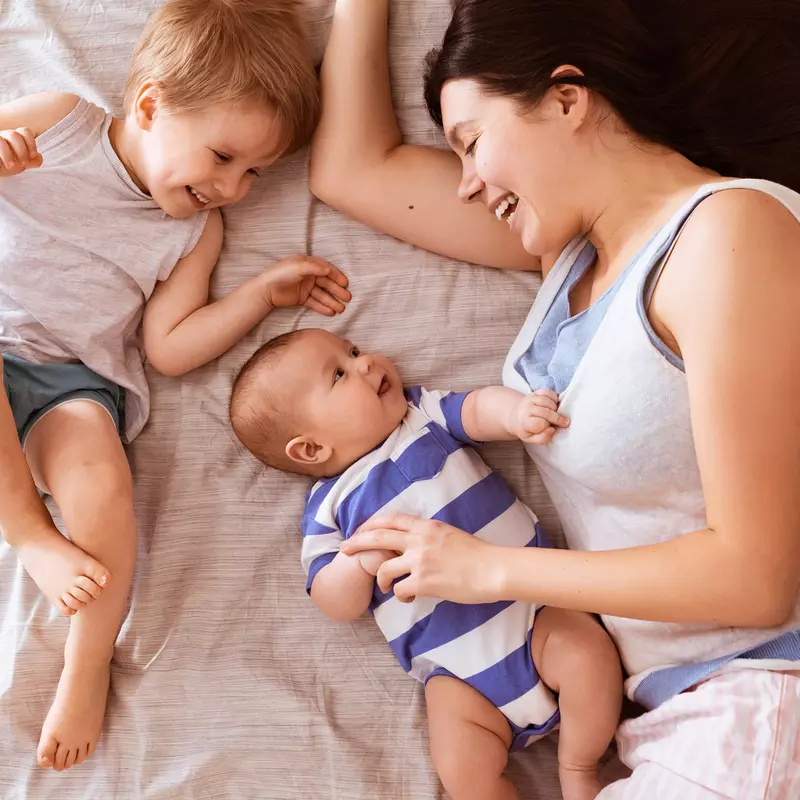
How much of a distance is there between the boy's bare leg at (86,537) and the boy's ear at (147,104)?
1.66 feet

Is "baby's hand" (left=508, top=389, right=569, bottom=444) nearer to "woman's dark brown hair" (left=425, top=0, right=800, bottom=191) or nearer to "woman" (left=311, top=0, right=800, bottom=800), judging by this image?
"woman" (left=311, top=0, right=800, bottom=800)

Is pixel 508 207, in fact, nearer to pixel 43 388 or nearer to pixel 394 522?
pixel 394 522

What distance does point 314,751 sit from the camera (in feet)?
4.25

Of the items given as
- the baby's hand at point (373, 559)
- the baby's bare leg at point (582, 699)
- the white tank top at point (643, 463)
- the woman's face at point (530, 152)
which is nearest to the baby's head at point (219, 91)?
the woman's face at point (530, 152)

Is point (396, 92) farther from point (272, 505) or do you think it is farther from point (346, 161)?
point (272, 505)

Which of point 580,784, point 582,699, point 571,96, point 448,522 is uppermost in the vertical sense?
point 571,96

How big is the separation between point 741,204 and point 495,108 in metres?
0.36

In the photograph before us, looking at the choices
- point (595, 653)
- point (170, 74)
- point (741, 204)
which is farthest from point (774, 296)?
point (170, 74)

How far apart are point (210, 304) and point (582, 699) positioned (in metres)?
0.91

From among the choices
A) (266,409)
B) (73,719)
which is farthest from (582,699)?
(73,719)

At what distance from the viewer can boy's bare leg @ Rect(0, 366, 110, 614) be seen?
1.29 m

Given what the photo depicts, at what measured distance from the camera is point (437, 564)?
116cm

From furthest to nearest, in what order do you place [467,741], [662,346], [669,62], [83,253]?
[83,253] < [467,741] < [669,62] < [662,346]

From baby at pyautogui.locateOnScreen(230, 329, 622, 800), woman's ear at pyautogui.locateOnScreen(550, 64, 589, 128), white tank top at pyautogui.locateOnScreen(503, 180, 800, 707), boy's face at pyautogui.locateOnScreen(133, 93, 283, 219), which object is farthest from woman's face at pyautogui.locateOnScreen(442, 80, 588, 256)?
boy's face at pyautogui.locateOnScreen(133, 93, 283, 219)
